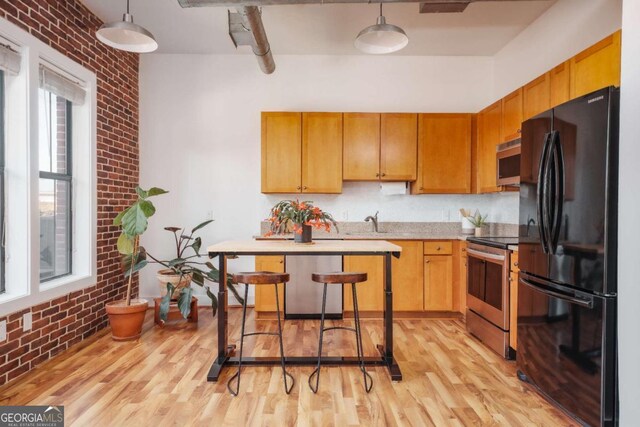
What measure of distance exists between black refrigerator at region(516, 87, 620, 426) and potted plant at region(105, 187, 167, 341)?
3.05m

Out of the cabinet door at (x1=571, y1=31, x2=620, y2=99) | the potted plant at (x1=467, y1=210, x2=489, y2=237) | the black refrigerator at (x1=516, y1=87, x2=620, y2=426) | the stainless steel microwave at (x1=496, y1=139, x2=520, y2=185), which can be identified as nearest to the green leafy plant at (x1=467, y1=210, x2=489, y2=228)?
the potted plant at (x1=467, y1=210, x2=489, y2=237)

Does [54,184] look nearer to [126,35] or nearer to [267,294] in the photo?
[126,35]

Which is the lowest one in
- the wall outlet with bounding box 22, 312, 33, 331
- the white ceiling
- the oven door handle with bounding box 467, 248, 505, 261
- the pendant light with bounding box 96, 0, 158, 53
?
the wall outlet with bounding box 22, 312, 33, 331

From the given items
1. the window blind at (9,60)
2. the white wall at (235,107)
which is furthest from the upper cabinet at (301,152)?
the window blind at (9,60)

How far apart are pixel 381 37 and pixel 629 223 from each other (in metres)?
2.09

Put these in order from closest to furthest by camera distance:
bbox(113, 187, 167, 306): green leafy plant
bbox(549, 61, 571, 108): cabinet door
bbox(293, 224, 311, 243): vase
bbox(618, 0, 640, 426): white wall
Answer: bbox(618, 0, 640, 426): white wall, bbox(549, 61, 571, 108): cabinet door, bbox(293, 224, 311, 243): vase, bbox(113, 187, 167, 306): green leafy plant

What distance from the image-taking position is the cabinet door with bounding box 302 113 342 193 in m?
4.36

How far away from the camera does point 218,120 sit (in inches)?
184

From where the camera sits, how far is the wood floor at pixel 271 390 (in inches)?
86.7

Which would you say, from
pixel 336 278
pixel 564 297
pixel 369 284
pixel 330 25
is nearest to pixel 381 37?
pixel 330 25

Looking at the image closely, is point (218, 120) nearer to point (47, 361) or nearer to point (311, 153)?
point (311, 153)

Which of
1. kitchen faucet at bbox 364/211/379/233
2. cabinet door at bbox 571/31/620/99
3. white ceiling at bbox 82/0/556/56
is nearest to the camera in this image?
cabinet door at bbox 571/31/620/99

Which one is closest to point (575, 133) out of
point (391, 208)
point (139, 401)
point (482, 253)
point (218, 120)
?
point (482, 253)

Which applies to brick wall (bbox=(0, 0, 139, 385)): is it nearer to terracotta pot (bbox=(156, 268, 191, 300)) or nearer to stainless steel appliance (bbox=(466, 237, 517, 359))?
terracotta pot (bbox=(156, 268, 191, 300))
